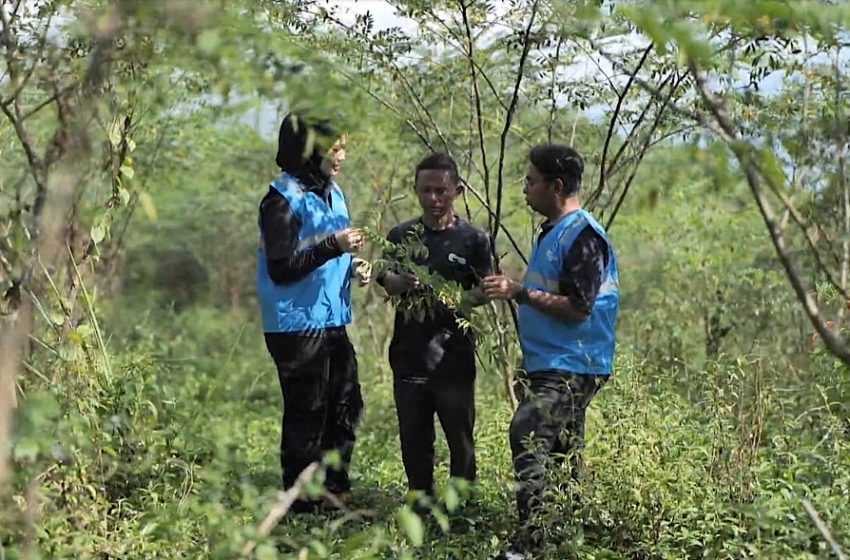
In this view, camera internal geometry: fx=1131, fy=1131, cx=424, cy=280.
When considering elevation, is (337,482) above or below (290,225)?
below

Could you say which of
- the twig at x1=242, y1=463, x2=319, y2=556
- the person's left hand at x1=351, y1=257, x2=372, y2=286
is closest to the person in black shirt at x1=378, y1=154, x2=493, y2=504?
the person's left hand at x1=351, y1=257, x2=372, y2=286

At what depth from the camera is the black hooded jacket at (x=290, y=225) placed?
14.7 ft

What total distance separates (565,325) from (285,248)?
1175mm

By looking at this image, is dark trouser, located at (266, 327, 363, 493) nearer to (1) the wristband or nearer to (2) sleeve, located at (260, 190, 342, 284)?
(2) sleeve, located at (260, 190, 342, 284)

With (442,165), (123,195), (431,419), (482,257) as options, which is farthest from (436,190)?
(123,195)

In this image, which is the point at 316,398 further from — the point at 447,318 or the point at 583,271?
the point at 583,271

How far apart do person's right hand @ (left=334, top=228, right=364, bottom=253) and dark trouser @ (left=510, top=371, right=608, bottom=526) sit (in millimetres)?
834

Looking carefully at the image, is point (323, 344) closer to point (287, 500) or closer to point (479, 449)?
point (479, 449)

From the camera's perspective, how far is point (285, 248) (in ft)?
14.8

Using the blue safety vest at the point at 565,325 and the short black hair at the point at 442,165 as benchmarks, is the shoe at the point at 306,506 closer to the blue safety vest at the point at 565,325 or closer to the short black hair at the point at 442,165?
the blue safety vest at the point at 565,325

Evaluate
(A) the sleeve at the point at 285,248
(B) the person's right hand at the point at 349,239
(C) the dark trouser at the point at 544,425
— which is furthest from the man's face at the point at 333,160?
(C) the dark trouser at the point at 544,425

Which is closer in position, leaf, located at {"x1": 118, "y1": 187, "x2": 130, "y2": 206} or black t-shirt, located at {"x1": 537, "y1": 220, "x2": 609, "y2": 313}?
black t-shirt, located at {"x1": 537, "y1": 220, "x2": 609, "y2": 313}

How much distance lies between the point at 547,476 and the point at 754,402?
35.2 inches

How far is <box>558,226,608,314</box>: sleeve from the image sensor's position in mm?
4027
